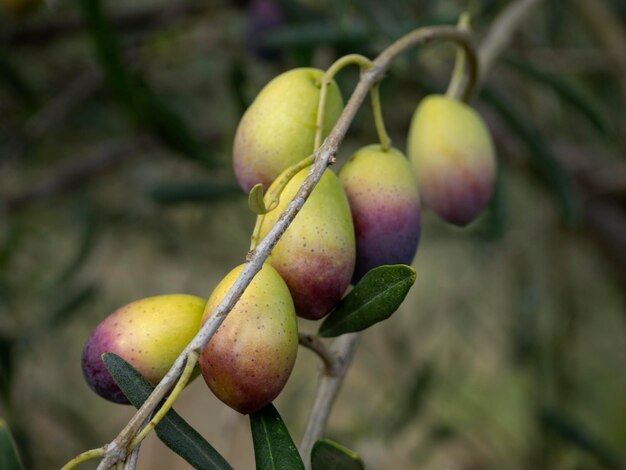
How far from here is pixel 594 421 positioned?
2467 millimetres

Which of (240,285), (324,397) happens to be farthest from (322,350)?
(240,285)

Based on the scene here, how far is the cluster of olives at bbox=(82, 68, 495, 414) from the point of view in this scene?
473 mm

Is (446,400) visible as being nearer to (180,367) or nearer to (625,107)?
(625,107)

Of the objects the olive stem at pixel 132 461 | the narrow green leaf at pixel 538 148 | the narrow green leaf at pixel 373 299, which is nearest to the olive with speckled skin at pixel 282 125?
the narrow green leaf at pixel 373 299

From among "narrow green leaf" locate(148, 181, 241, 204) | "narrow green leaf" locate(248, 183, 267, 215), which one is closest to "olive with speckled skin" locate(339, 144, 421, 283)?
"narrow green leaf" locate(248, 183, 267, 215)

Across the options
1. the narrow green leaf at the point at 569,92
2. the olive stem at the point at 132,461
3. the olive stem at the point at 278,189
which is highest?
the olive stem at the point at 278,189

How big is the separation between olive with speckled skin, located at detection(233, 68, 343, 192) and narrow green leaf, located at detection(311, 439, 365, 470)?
8.2 inches

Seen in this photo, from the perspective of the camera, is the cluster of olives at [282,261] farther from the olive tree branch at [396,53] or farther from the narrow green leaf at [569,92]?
the narrow green leaf at [569,92]

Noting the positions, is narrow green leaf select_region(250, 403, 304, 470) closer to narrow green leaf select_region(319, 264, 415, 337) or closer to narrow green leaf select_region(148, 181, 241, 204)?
narrow green leaf select_region(319, 264, 415, 337)

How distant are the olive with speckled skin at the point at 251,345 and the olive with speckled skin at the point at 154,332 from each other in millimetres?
35

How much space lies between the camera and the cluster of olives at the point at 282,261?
473 millimetres

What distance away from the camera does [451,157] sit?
72 cm

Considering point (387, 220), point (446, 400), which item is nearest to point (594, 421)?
point (446, 400)

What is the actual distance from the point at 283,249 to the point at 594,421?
7.35 feet
